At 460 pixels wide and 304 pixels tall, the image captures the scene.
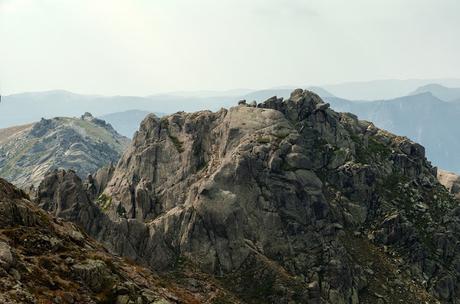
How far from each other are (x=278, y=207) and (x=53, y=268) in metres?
71.3

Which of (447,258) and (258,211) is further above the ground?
(258,211)

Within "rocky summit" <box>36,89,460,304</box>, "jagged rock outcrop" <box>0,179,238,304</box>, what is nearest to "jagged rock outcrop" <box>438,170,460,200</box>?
"rocky summit" <box>36,89,460,304</box>

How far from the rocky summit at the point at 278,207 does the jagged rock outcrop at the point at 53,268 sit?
3967 centimetres

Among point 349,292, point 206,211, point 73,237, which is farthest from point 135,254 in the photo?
point 349,292

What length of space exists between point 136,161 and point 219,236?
4002cm

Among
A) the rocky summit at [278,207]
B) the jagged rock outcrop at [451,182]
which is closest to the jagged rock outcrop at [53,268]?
the rocky summit at [278,207]

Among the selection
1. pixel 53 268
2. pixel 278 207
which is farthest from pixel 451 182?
pixel 53 268

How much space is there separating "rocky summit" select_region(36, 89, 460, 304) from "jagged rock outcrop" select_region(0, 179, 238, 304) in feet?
130

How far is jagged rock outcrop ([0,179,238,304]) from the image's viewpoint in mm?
41875

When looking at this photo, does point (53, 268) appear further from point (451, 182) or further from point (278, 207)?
point (451, 182)

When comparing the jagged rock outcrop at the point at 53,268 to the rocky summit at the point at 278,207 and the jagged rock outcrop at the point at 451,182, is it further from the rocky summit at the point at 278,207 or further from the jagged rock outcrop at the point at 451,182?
the jagged rock outcrop at the point at 451,182

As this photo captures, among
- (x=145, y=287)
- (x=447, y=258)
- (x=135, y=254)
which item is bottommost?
(x=447, y=258)

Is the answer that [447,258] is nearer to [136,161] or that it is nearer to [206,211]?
[206,211]

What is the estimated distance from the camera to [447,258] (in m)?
118
